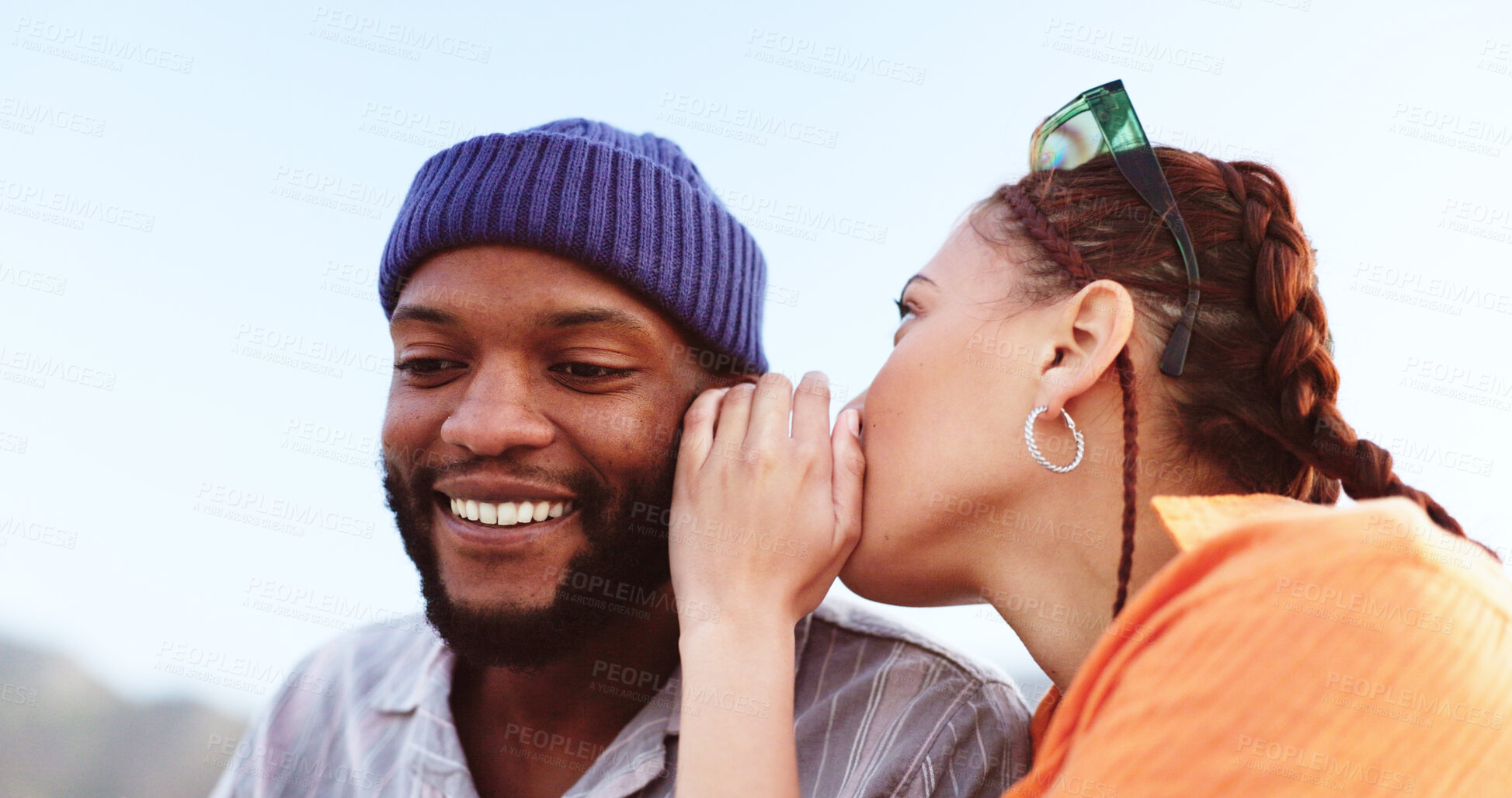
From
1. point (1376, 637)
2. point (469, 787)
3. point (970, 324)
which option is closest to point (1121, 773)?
point (1376, 637)

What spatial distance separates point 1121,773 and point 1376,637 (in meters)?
0.40

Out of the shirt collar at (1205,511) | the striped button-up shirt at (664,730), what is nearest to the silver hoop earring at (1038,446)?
the shirt collar at (1205,511)

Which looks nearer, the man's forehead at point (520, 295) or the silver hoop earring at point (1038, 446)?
the silver hoop earring at point (1038, 446)

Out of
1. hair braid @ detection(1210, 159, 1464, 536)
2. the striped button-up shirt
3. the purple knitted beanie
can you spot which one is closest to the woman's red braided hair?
hair braid @ detection(1210, 159, 1464, 536)

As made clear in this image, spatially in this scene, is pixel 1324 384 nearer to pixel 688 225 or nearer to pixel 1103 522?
pixel 1103 522

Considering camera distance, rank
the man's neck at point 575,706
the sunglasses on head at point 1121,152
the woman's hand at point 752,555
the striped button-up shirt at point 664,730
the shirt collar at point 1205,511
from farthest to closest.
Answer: the man's neck at point 575,706 < the striped button-up shirt at point 664,730 < the sunglasses on head at point 1121,152 < the woman's hand at point 752,555 < the shirt collar at point 1205,511

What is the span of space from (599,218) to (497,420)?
57 centimetres

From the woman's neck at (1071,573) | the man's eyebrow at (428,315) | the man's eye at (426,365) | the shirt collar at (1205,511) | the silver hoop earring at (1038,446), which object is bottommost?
the woman's neck at (1071,573)

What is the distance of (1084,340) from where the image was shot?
211 cm

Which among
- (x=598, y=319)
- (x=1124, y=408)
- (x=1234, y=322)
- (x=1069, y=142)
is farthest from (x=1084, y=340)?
(x=598, y=319)

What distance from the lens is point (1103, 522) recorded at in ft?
6.77

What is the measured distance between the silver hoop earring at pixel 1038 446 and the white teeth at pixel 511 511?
3.50ft

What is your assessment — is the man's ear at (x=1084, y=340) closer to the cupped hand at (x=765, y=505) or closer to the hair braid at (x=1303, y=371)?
the hair braid at (x=1303, y=371)

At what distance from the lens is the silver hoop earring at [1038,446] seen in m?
2.07
